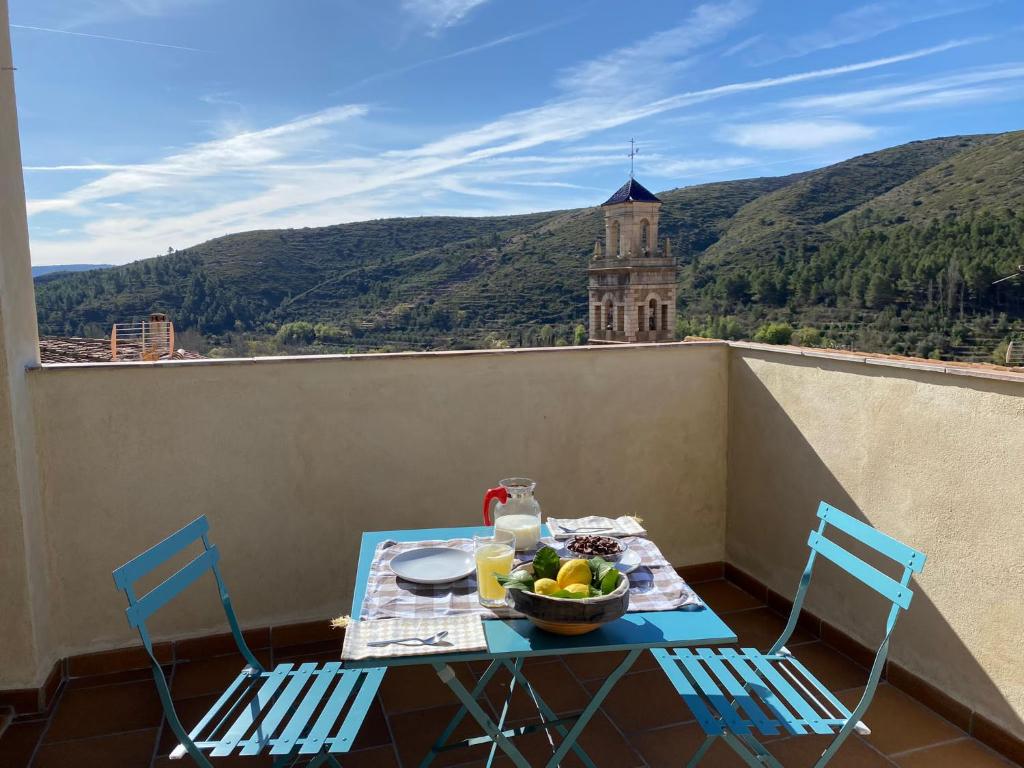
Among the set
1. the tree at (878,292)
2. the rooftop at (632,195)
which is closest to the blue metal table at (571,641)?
the tree at (878,292)

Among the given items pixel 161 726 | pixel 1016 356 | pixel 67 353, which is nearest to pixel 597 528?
pixel 161 726

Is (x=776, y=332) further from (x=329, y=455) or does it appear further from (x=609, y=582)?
(x=609, y=582)

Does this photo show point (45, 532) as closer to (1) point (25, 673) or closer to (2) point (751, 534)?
(1) point (25, 673)

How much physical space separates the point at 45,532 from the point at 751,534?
2.99m

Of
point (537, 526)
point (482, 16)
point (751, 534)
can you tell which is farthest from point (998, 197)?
point (537, 526)

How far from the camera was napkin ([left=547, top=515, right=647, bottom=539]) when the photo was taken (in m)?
1.90

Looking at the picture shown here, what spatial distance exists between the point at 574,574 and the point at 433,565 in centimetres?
45

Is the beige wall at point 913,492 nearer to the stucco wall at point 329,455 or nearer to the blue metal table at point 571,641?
the stucco wall at point 329,455

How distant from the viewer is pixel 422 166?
33.2 meters

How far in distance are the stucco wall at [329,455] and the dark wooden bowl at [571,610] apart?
1715 mm

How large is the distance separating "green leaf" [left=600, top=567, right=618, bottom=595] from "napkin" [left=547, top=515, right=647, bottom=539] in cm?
48

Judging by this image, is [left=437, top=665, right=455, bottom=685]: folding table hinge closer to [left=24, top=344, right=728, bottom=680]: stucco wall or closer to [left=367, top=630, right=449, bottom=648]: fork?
[left=367, top=630, right=449, bottom=648]: fork

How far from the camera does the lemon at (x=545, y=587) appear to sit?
1.34 meters

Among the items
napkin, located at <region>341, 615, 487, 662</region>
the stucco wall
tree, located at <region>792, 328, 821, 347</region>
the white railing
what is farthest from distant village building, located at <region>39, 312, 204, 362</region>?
tree, located at <region>792, 328, 821, 347</region>
